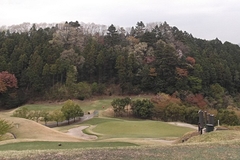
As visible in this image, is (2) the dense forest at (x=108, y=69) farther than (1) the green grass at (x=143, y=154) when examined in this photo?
Yes

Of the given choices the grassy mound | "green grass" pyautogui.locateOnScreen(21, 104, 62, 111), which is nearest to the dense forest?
"green grass" pyautogui.locateOnScreen(21, 104, 62, 111)

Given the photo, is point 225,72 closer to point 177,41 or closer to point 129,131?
point 177,41

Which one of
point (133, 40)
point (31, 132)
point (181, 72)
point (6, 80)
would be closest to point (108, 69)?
point (133, 40)

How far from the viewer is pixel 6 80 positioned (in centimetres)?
5819

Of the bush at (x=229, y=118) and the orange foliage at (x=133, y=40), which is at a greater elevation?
the orange foliage at (x=133, y=40)

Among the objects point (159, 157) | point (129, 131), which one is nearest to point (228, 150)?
point (159, 157)

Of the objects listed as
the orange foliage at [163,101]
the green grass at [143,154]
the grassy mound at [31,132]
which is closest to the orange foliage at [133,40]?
the orange foliage at [163,101]

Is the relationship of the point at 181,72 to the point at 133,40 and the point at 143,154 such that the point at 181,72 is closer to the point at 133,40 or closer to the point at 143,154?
the point at 133,40

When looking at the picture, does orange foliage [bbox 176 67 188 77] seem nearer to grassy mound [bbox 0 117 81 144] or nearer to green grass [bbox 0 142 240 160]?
grassy mound [bbox 0 117 81 144]

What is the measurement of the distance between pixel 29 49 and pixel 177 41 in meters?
39.4

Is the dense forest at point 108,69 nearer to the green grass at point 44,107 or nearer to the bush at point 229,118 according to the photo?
the green grass at point 44,107

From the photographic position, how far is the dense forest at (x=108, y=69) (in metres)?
60.8

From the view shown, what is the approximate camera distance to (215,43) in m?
85.7

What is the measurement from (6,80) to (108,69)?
24967 millimetres
